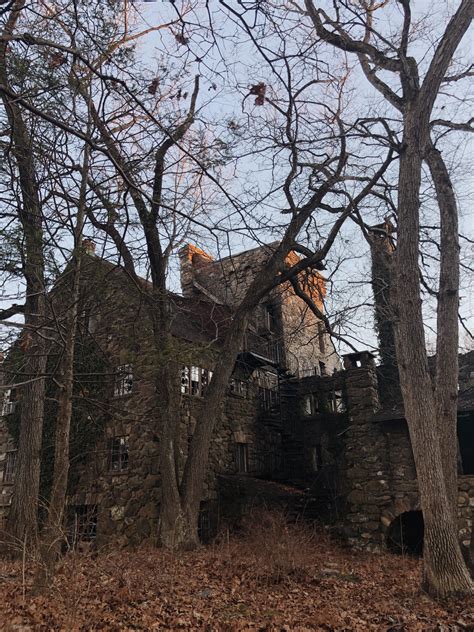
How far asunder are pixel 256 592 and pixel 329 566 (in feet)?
11.2

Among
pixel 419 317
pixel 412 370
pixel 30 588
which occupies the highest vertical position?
pixel 419 317

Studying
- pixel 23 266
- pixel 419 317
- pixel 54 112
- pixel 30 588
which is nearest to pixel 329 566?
pixel 419 317

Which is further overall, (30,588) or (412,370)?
(412,370)

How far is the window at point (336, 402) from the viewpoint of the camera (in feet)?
57.8

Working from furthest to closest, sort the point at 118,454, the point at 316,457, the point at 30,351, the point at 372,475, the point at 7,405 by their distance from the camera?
the point at 316,457, the point at 7,405, the point at 372,475, the point at 118,454, the point at 30,351

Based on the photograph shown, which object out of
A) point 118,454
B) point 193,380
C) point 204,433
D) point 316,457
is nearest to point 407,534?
point 316,457

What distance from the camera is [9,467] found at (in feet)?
54.4

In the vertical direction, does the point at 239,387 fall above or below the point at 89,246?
below

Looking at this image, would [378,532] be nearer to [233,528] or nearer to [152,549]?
[233,528]

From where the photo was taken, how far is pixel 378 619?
6023mm

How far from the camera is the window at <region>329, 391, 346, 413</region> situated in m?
17.6

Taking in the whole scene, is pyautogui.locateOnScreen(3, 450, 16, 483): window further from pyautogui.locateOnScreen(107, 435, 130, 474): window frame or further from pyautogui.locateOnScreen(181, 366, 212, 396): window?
pyautogui.locateOnScreen(181, 366, 212, 396): window

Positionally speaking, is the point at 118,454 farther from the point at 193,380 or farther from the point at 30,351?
the point at 30,351

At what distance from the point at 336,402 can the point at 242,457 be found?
3.85 meters
